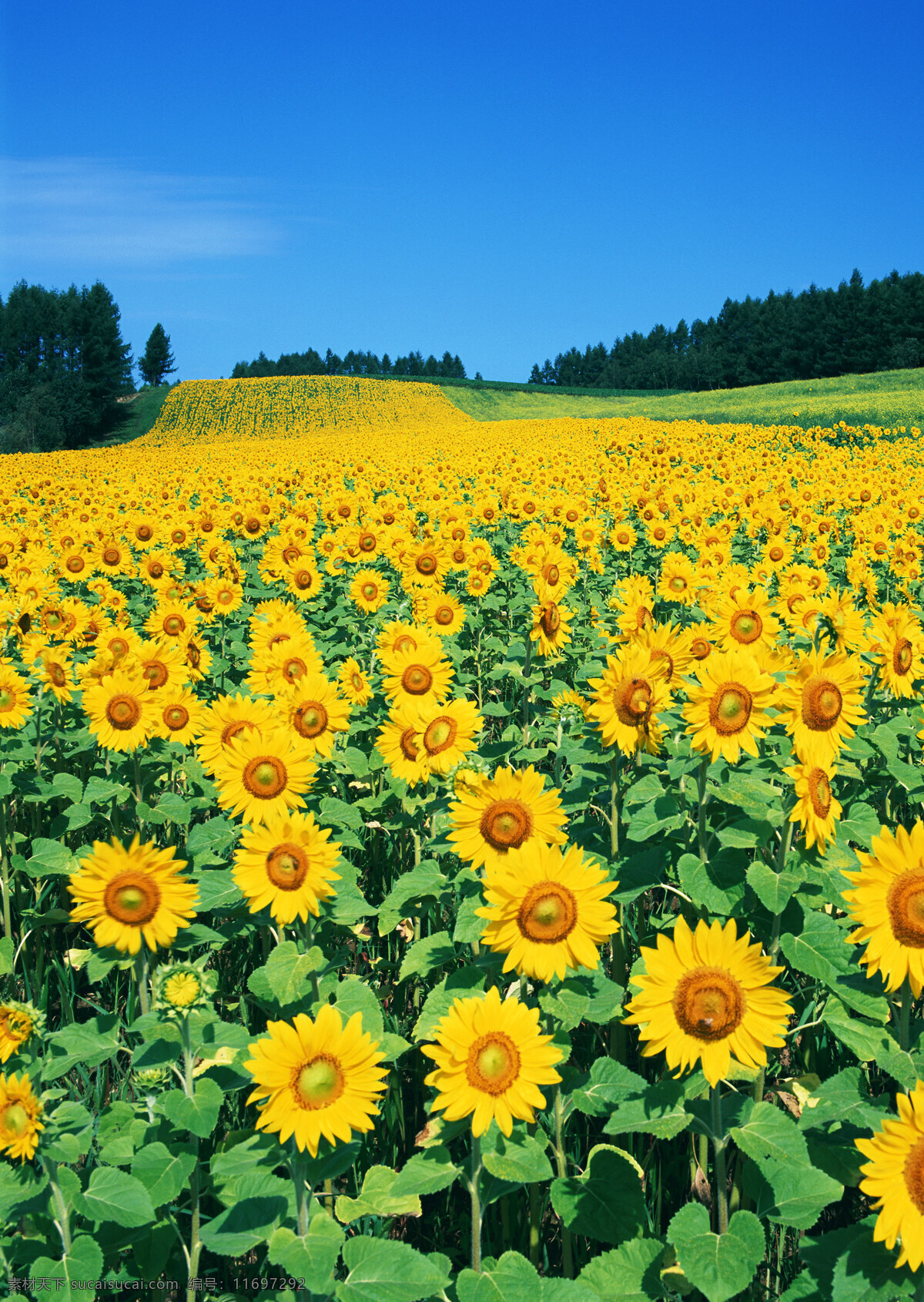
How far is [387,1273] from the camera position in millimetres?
1901

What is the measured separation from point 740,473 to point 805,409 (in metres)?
21.3

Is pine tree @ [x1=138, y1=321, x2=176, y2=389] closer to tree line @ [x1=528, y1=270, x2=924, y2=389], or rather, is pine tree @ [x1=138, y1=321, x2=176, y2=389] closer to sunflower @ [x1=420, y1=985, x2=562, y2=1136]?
tree line @ [x1=528, y1=270, x2=924, y2=389]

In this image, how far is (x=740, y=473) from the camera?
52.4ft

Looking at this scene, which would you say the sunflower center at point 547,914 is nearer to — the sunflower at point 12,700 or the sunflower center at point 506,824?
the sunflower center at point 506,824

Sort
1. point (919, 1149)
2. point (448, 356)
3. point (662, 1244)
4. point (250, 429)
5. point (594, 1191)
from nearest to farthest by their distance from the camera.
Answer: point (919, 1149) → point (662, 1244) → point (594, 1191) → point (250, 429) → point (448, 356)

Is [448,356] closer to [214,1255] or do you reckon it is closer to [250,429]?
[250,429]

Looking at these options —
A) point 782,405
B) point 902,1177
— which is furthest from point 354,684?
point 782,405

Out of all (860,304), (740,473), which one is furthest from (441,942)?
(860,304)

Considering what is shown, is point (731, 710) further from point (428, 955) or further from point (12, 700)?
point (12, 700)

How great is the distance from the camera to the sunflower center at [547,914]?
2.13 m

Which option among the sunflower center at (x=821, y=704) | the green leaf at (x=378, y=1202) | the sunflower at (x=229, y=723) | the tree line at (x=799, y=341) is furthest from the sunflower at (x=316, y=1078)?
the tree line at (x=799, y=341)

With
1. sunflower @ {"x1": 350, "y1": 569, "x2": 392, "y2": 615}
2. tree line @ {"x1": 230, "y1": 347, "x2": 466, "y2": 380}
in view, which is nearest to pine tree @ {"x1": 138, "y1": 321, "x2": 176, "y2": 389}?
tree line @ {"x1": 230, "y1": 347, "x2": 466, "y2": 380}

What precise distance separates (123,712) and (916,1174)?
3.51 m

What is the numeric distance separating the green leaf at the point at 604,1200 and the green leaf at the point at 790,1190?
0.30m
